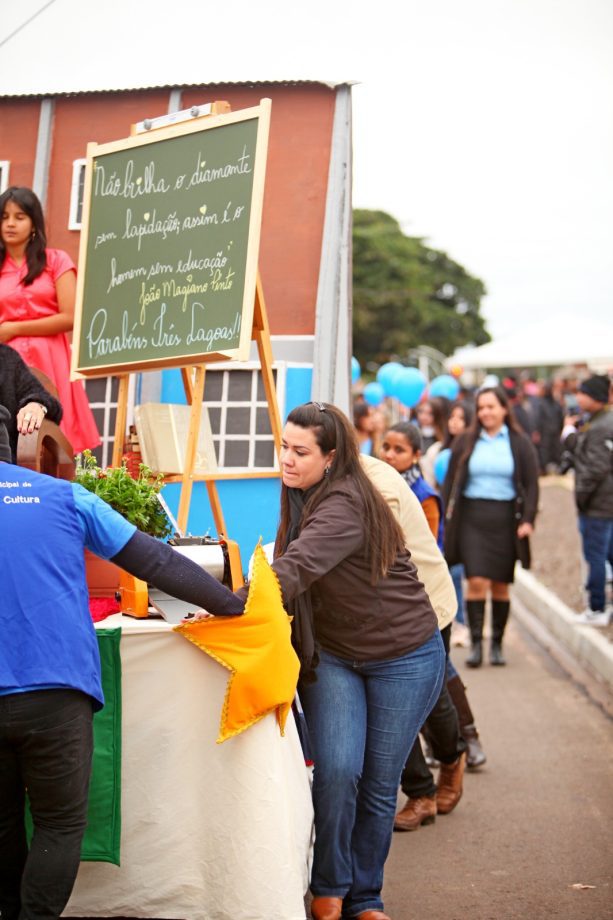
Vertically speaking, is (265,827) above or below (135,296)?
below

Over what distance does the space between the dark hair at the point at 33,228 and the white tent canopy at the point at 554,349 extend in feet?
76.3

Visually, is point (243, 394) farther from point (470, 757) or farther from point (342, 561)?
point (342, 561)

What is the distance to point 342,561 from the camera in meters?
4.05

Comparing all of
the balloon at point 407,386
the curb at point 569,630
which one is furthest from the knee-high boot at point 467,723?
the balloon at point 407,386

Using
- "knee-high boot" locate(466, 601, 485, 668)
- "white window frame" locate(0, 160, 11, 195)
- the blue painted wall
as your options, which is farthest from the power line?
"knee-high boot" locate(466, 601, 485, 668)

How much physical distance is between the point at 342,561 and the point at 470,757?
296 centimetres

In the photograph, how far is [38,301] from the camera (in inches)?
229

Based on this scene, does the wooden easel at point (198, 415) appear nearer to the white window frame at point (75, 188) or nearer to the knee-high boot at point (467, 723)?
the knee-high boot at point (467, 723)

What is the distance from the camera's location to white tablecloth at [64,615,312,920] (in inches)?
148

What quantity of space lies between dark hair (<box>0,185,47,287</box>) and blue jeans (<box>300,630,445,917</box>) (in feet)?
9.15

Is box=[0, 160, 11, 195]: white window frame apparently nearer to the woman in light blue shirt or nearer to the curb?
the woman in light blue shirt

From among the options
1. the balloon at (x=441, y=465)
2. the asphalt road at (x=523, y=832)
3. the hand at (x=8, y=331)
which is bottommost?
the asphalt road at (x=523, y=832)

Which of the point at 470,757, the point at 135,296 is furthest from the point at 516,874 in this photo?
the point at 135,296

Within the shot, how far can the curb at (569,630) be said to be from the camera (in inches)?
345
